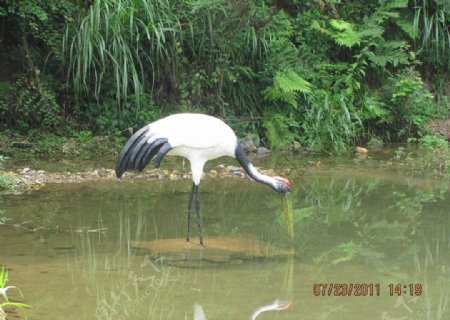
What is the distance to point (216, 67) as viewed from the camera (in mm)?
11094

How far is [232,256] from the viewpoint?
558 cm

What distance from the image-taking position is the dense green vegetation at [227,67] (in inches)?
409

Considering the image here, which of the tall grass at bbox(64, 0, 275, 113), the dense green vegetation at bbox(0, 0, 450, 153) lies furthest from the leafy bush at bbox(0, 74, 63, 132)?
the tall grass at bbox(64, 0, 275, 113)

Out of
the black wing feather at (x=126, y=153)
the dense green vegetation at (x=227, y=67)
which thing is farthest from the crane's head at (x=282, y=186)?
the dense green vegetation at (x=227, y=67)

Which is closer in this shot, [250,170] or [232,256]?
[232,256]

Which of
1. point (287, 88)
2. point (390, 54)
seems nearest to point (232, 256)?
point (287, 88)

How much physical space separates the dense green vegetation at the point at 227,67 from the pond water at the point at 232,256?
8.85 ft

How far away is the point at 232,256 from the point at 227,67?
5977 mm

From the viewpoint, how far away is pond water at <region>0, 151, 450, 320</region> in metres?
4.44

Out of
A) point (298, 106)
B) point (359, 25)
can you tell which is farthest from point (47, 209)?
point (359, 25)
